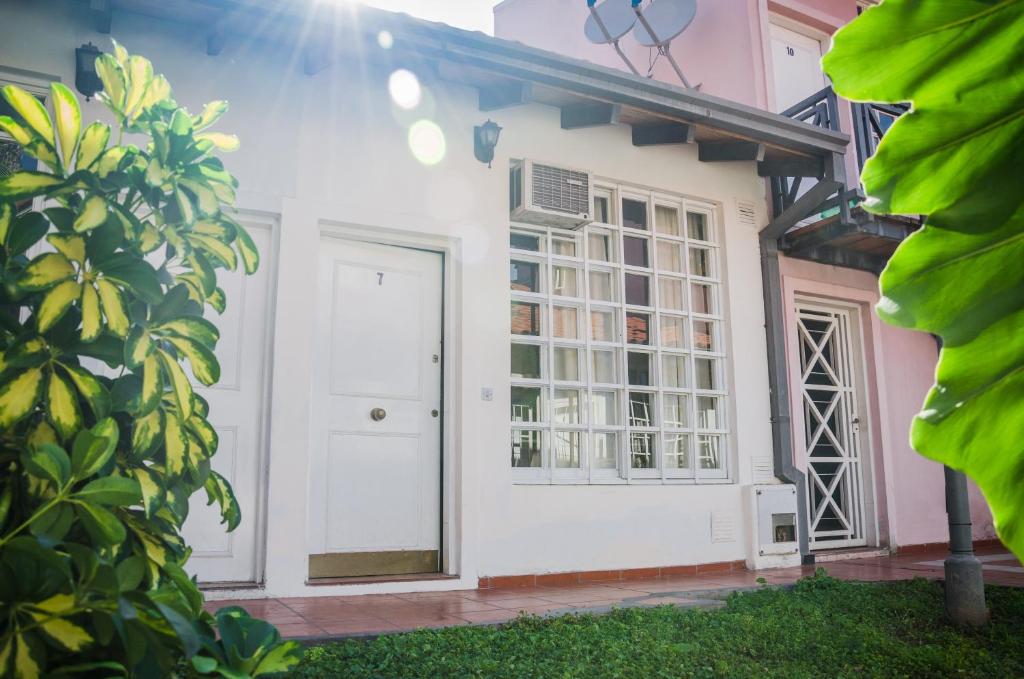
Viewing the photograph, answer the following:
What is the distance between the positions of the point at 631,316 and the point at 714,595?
7.67 ft

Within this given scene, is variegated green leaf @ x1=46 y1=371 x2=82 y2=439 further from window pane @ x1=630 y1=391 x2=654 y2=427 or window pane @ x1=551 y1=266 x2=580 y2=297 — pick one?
window pane @ x1=630 y1=391 x2=654 y2=427

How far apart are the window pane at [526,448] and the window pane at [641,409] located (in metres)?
0.88

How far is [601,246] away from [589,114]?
1.06 metres

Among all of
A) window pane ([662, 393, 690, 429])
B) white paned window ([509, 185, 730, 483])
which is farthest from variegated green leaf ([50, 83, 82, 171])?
window pane ([662, 393, 690, 429])

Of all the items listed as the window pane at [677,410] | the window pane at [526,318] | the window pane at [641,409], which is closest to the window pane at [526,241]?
the window pane at [526,318]

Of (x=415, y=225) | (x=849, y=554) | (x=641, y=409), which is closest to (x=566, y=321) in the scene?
(x=641, y=409)

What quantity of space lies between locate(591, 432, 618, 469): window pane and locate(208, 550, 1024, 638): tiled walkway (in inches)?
34.9

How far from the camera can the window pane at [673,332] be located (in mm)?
6430

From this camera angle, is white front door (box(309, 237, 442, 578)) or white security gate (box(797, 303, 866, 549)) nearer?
white front door (box(309, 237, 442, 578))

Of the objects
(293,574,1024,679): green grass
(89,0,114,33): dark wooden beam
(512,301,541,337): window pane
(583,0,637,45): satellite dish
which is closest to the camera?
(293,574,1024,679): green grass

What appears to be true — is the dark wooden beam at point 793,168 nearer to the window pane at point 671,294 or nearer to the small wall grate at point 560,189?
the window pane at point 671,294

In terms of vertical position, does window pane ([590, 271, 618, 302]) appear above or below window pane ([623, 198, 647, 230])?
below

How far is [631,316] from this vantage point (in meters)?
6.27

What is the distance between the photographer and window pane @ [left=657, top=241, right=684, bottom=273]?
21.5 ft
